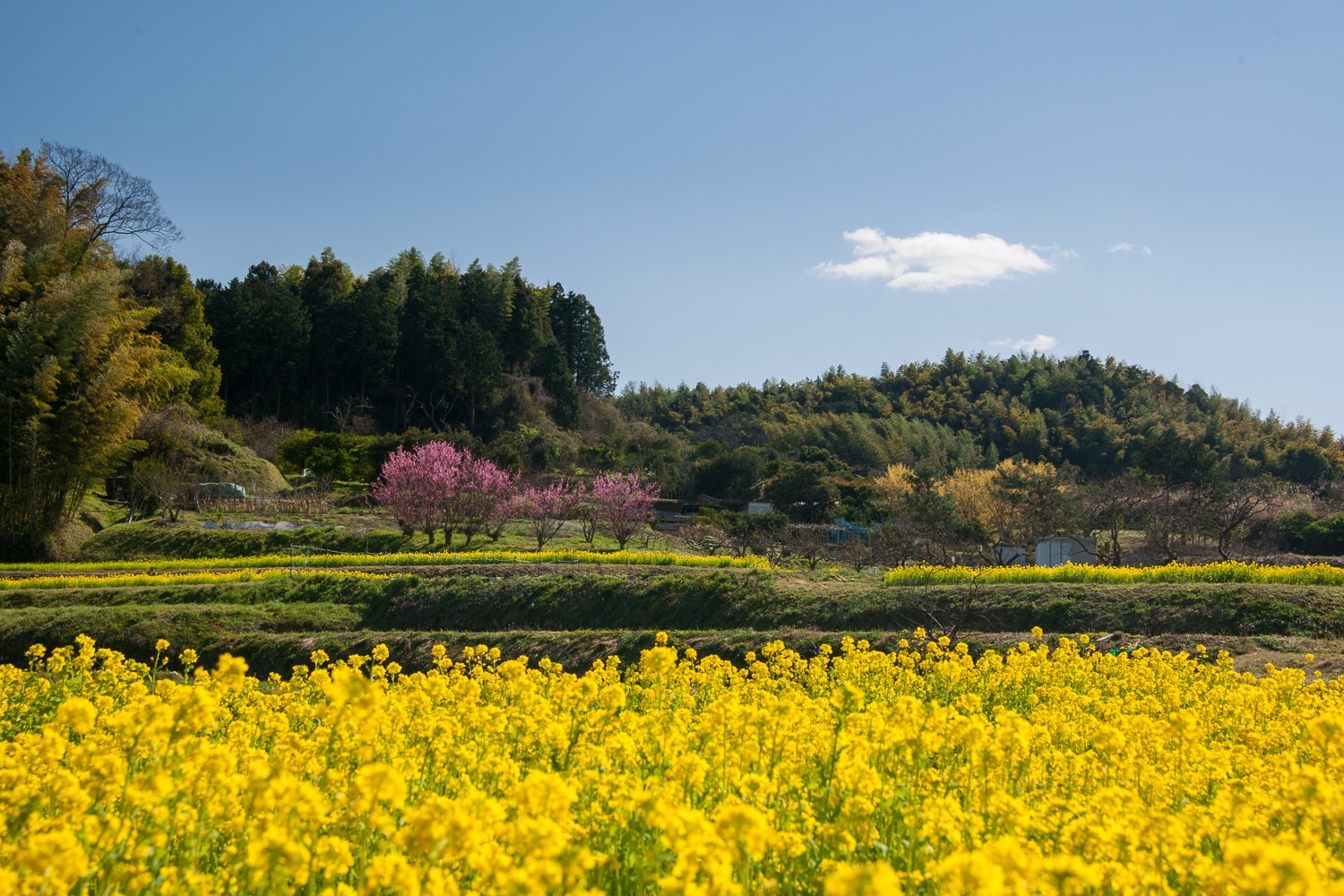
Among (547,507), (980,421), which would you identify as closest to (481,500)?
(547,507)

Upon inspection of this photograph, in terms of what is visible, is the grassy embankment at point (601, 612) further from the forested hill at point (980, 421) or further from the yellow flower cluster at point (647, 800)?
the forested hill at point (980, 421)

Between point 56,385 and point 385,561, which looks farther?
point 56,385

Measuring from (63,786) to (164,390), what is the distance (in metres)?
28.5

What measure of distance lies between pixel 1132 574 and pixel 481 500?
47.1 ft

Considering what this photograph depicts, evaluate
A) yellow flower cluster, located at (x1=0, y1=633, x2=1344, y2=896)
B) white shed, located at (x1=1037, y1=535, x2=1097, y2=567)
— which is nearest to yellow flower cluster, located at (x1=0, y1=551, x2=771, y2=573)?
white shed, located at (x1=1037, y1=535, x2=1097, y2=567)

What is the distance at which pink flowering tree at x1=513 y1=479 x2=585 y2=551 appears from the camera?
897 inches

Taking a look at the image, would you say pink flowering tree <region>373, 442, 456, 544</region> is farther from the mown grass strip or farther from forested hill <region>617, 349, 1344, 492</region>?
forested hill <region>617, 349, 1344, 492</region>

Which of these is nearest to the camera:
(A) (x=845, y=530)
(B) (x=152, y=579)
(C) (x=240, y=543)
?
(B) (x=152, y=579)

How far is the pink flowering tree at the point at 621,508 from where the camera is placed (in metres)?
21.9

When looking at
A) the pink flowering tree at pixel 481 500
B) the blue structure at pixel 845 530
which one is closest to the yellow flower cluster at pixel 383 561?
the pink flowering tree at pixel 481 500

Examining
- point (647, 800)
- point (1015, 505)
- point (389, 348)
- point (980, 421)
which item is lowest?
point (647, 800)

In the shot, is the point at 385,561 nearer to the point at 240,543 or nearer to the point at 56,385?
the point at 240,543

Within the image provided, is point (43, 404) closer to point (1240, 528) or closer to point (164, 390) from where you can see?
point (164, 390)

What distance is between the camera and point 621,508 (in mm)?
22000
